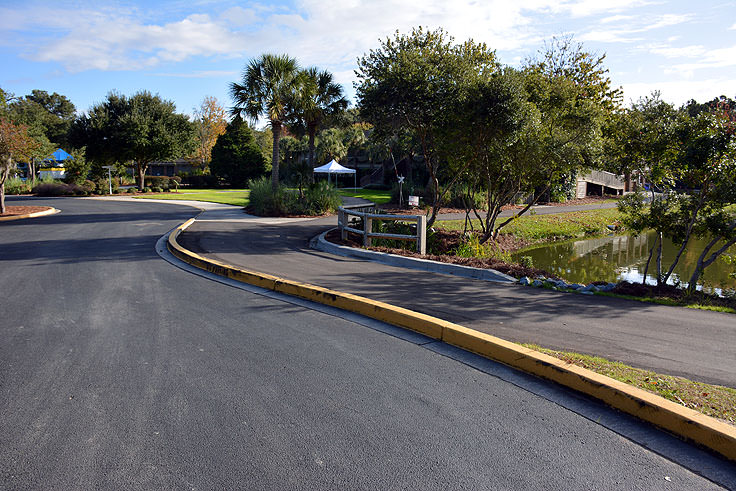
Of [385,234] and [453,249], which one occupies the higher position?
[385,234]

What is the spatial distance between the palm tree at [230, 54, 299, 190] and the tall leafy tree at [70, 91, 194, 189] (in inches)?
795

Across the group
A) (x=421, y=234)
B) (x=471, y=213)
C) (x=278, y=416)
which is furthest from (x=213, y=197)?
(x=278, y=416)

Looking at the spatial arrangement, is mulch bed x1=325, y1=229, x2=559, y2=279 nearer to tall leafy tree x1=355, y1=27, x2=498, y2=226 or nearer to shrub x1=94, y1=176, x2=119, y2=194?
tall leafy tree x1=355, y1=27, x2=498, y2=226

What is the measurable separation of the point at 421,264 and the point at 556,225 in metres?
15.6

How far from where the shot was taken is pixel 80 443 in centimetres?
350

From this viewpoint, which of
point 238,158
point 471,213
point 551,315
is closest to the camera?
point 551,315

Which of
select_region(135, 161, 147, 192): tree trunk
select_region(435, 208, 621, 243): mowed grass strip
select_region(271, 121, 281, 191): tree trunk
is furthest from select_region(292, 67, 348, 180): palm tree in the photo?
select_region(135, 161, 147, 192): tree trunk

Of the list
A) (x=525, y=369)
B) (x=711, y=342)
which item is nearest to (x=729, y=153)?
(x=711, y=342)

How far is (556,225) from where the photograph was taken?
933 inches

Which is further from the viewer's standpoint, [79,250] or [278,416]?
[79,250]

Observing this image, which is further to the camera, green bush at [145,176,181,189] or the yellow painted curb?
green bush at [145,176,181,189]

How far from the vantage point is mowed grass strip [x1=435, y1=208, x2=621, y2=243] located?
20656mm

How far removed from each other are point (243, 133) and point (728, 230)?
46.3 metres

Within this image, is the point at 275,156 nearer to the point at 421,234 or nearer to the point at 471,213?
the point at 471,213
